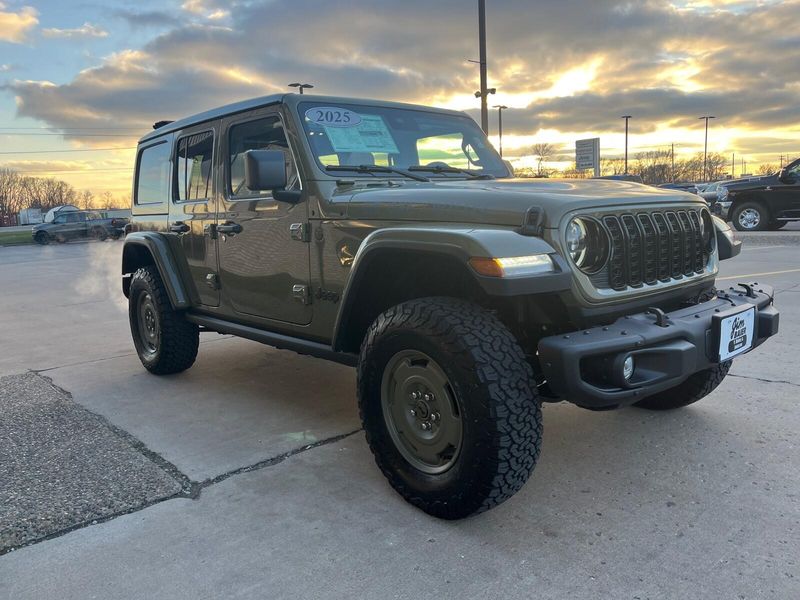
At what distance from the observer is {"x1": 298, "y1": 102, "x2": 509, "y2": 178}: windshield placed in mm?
3479

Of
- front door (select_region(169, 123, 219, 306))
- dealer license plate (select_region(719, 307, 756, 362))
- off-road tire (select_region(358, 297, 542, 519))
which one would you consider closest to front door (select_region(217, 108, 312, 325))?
front door (select_region(169, 123, 219, 306))

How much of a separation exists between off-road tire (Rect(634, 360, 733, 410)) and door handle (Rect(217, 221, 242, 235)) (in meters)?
2.62

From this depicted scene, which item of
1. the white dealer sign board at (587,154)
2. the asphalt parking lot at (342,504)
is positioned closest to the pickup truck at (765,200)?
the white dealer sign board at (587,154)

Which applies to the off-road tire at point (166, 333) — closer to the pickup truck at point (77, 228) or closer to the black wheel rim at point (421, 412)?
the black wheel rim at point (421, 412)

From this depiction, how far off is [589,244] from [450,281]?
665 mm

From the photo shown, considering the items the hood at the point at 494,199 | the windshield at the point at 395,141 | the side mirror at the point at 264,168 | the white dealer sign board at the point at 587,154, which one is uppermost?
the white dealer sign board at the point at 587,154

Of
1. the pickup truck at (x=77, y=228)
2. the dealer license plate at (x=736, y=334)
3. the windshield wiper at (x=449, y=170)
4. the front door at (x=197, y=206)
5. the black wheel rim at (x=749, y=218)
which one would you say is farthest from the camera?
the pickup truck at (x=77, y=228)

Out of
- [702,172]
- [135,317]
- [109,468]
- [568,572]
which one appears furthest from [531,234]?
[702,172]

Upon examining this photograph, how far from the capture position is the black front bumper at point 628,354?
233 cm

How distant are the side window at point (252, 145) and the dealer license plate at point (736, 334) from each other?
2148mm

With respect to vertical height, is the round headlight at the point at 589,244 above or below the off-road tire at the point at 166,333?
above

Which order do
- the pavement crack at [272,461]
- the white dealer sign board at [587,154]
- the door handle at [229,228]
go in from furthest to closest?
the white dealer sign board at [587,154] → the door handle at [229,228] → the pavement crack at [272,461]

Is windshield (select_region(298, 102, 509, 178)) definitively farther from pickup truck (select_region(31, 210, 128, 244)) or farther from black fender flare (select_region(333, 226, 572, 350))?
pickup truck (select_region(31, 210, 128, 244))

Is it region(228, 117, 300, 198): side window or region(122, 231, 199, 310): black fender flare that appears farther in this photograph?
region(122, 231, 199, 310): black fender flare
